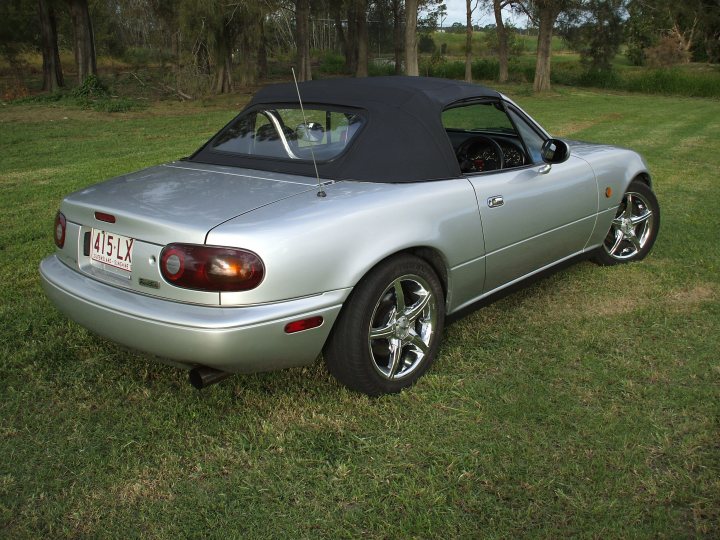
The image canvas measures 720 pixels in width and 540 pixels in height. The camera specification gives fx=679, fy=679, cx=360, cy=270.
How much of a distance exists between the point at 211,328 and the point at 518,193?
2.00m

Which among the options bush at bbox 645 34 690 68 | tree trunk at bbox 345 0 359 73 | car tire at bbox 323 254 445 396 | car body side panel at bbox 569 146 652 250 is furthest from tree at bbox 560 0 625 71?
car tire at bbox 323 254 445 396

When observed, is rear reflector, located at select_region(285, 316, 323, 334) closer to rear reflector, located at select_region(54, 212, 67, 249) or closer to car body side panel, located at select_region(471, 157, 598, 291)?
car body side panel, located at select_region(471, 157, 598, 291)

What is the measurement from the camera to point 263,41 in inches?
861

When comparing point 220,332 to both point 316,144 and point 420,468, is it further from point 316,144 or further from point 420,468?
point 316,144

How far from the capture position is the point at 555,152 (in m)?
4.01

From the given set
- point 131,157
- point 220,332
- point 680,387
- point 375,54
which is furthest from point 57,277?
point 375,54

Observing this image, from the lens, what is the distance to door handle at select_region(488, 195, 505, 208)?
360 centimetres

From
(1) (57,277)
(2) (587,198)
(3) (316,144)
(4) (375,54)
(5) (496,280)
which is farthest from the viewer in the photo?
(4) (375,54)

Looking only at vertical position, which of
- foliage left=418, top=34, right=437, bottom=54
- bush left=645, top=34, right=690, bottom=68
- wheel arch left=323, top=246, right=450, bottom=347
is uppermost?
foliage left=418, top=34, right=437, bottom=54

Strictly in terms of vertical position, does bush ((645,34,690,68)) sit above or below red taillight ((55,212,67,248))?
above

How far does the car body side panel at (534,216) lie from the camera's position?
365 cm

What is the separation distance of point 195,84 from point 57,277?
757 inches

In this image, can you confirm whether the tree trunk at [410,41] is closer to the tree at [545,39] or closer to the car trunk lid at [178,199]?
the tree at [545,39]

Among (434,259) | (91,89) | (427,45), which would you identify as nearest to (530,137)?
(434,259)
